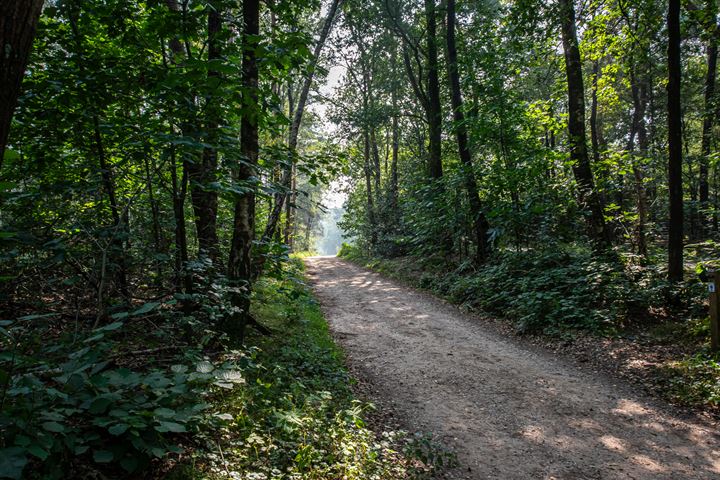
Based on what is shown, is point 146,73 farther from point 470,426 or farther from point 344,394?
point 470,426

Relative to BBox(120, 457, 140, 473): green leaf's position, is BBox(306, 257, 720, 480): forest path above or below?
below

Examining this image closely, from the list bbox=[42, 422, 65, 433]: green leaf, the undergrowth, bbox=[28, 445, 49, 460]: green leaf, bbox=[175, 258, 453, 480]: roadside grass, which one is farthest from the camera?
bbox=[175, 258, 453, 480]: roadside grass

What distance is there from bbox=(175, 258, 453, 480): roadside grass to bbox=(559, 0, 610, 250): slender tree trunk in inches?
324

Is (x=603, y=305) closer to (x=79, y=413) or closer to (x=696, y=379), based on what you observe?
(x=696, y=379)

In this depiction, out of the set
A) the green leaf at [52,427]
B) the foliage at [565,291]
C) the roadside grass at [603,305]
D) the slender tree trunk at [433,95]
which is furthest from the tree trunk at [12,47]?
the slender tree trunk at [433,95]

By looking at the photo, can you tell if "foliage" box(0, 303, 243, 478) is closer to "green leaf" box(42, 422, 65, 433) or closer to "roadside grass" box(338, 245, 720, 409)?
"green leaf" box(42, 422, 65, 433)

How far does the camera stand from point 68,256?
123 inches

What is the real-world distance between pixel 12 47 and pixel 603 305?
988 centimetres

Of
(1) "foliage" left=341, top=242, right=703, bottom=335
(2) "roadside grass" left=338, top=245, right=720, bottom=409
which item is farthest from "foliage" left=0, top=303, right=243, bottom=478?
(1) "foliage" left=341, top=242, right=703, bottom=335

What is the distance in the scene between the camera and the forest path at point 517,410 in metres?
4.23

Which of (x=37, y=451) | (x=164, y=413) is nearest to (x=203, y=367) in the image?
(x=164, y=413)

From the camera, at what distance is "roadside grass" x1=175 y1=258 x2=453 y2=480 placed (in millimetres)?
3285

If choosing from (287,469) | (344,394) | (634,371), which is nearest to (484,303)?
(634,371)

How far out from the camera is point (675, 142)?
7.69 m
